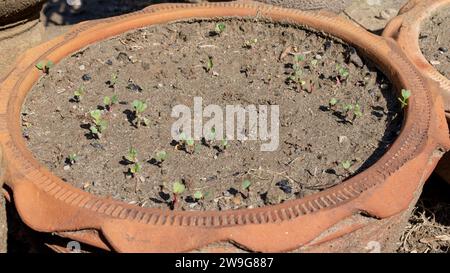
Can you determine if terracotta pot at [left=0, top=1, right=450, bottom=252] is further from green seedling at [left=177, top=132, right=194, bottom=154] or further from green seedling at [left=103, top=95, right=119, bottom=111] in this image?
green seedling at [left=177, top=132, right=194, bottom=154]

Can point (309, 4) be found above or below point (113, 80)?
above

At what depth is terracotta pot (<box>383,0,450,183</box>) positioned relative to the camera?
2395 millimetres

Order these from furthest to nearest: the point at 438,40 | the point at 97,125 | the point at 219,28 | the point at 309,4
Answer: the point at 309,4 → the point at 438,40 → the point at 219,28 → the point at 97,125

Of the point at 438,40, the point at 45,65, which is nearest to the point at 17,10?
the point at 45,65

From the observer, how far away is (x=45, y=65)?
2326 mm

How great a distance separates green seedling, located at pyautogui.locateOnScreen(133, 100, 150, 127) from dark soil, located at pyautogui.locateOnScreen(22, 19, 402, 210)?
1.0 inches

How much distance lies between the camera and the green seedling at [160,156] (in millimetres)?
1983

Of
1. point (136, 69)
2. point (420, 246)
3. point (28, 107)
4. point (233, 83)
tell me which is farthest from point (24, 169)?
point (420, 246)

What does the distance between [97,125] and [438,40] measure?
6.06ft

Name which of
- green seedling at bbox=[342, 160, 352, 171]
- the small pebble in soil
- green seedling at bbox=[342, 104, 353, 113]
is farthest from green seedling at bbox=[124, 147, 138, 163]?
green seedling at bbox=[342, 104, 353, 113]

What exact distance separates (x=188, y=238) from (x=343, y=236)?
19.7 inches

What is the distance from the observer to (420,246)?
8.35 feet

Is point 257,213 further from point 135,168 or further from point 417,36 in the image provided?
point 417,36

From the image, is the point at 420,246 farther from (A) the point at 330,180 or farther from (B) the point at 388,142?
(A) the point at 330,180
